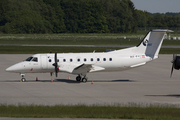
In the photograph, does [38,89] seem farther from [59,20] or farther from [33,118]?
[59,20]

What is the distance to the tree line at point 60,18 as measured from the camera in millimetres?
151875

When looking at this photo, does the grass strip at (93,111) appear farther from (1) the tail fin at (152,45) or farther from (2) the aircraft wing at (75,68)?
(1) the tail fin at (152,45)

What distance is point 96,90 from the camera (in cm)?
2702

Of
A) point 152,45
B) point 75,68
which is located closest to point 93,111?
point 75,68

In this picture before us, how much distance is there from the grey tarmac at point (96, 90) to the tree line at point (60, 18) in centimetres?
11757

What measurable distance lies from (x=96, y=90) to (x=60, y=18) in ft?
490

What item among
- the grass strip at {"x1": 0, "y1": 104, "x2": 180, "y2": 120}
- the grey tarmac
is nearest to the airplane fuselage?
the grey tarmac

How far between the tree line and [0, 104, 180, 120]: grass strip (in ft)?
435

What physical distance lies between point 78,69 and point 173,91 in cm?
818

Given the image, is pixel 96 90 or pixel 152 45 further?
pixel 152 45

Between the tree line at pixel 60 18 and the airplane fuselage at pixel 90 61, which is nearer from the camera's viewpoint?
the airplane fuselage at pixel 90 61

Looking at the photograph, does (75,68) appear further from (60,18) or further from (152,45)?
(60,18)

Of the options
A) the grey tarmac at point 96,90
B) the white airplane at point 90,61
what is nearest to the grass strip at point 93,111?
the grey tarmac at point 96,90

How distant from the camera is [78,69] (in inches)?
1199
